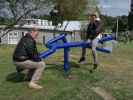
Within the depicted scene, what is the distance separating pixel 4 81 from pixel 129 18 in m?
79.2

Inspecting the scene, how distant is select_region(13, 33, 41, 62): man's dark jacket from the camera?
9555mm

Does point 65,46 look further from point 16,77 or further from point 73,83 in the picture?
point 16,77

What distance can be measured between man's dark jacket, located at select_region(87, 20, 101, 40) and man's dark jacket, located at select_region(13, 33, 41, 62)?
2.41 meters

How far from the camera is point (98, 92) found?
9.20 meters

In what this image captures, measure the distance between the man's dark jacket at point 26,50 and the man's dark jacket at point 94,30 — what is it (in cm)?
241

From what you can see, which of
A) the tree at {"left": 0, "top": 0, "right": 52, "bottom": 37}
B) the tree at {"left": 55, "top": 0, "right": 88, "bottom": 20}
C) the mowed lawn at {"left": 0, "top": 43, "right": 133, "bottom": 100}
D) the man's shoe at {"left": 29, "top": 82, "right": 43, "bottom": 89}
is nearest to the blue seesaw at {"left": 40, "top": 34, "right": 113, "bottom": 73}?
the mowed lawn at {"left": 0, "top": 43, "right": 133, "bottom": 100}

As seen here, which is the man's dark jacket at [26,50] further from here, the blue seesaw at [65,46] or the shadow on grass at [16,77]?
the blue seesaw at [65,46]

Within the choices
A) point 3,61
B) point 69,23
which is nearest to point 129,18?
point 69,23

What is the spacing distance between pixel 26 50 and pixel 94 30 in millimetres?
2684

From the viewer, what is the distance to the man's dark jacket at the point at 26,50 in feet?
31.3

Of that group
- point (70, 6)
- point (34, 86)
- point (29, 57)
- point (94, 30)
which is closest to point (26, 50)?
point (29, 57)

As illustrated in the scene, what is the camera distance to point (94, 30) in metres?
11.6

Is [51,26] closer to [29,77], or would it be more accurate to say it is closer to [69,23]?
[69,23]

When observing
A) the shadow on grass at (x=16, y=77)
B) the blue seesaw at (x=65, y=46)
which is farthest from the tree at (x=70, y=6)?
the shadow on grass at (x=16, y=77)
